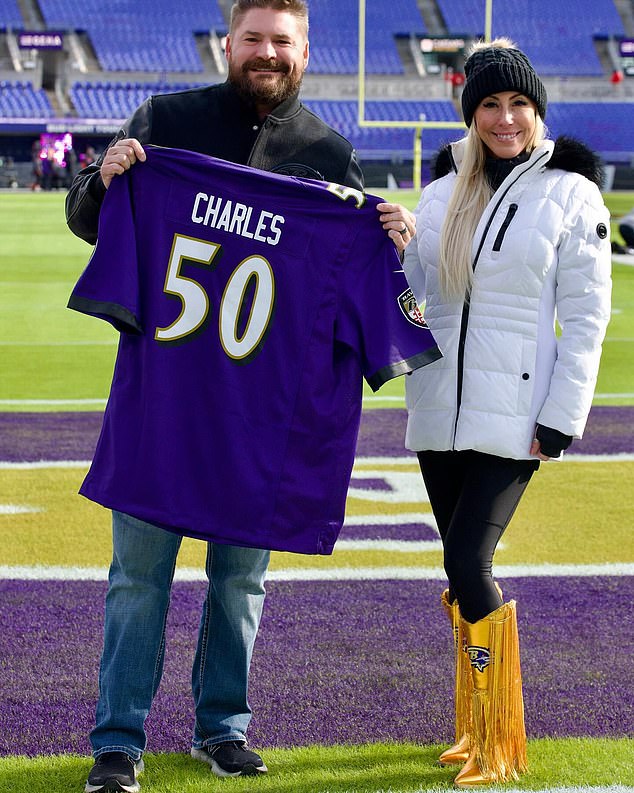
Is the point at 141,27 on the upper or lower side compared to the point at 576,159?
upper

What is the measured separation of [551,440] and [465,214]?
0.54m

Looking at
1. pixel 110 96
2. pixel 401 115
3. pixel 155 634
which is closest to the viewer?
pixel 155 634

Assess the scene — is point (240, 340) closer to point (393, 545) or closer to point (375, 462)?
point (393, 545)

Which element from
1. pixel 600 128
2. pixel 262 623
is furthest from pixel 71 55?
pixel 262 623

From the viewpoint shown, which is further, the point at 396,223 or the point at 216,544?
the point at 216,544

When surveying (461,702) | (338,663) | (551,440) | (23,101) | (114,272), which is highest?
(114,272)

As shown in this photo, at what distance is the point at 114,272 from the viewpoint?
A: 2.37 m

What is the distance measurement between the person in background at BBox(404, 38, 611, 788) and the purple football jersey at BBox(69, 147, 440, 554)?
0.57ft

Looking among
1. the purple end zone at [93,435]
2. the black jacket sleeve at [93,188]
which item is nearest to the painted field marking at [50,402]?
the purple end zone at [93,435]

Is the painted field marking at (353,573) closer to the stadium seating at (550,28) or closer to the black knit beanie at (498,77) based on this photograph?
the black knit beanie at (498,77)

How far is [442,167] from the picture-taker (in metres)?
2.76

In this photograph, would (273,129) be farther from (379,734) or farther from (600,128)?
(600,128)

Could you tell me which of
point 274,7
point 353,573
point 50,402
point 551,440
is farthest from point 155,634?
point 50,402

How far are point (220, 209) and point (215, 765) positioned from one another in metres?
1.20
